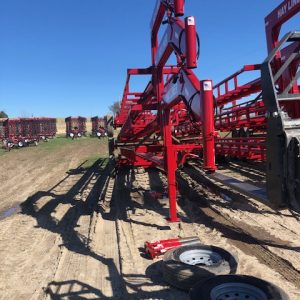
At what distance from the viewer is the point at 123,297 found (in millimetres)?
4348

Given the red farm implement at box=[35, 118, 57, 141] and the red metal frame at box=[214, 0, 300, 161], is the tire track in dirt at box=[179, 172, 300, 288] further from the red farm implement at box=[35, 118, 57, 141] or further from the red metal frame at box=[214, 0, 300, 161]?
the red farm implement at box=[35, 118, 57, 141]

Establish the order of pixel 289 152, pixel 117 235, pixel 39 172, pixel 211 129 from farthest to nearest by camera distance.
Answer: pixel 39 172 < pixel 117 235 < pixel 211 129 < pixel 289 152

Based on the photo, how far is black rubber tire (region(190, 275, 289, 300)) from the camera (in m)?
3.51

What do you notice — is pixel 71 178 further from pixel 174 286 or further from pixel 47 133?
pixel 47 133

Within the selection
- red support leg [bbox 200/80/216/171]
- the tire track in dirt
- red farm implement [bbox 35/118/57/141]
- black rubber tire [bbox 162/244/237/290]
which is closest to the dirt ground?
the tire track in dirt

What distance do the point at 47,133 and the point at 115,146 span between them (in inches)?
1408

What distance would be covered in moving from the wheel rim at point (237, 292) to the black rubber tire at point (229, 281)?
0.03 m

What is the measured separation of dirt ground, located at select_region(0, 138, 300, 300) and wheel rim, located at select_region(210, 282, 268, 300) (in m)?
0.67

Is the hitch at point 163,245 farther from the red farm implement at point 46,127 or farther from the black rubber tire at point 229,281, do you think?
the red farm implement at point 46,127

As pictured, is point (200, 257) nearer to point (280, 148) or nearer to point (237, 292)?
point (237, 292)

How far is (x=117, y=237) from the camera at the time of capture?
669 centimetres

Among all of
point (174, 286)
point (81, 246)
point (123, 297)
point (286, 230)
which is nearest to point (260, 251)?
point (286, 230)

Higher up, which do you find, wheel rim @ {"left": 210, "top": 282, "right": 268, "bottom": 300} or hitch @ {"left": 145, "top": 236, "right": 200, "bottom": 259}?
wheel rim @ {"left": 210, "top": 282, "right": 268, "bottom": 300}

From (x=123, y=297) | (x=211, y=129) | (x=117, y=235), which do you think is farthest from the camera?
(x=117, y=235)
